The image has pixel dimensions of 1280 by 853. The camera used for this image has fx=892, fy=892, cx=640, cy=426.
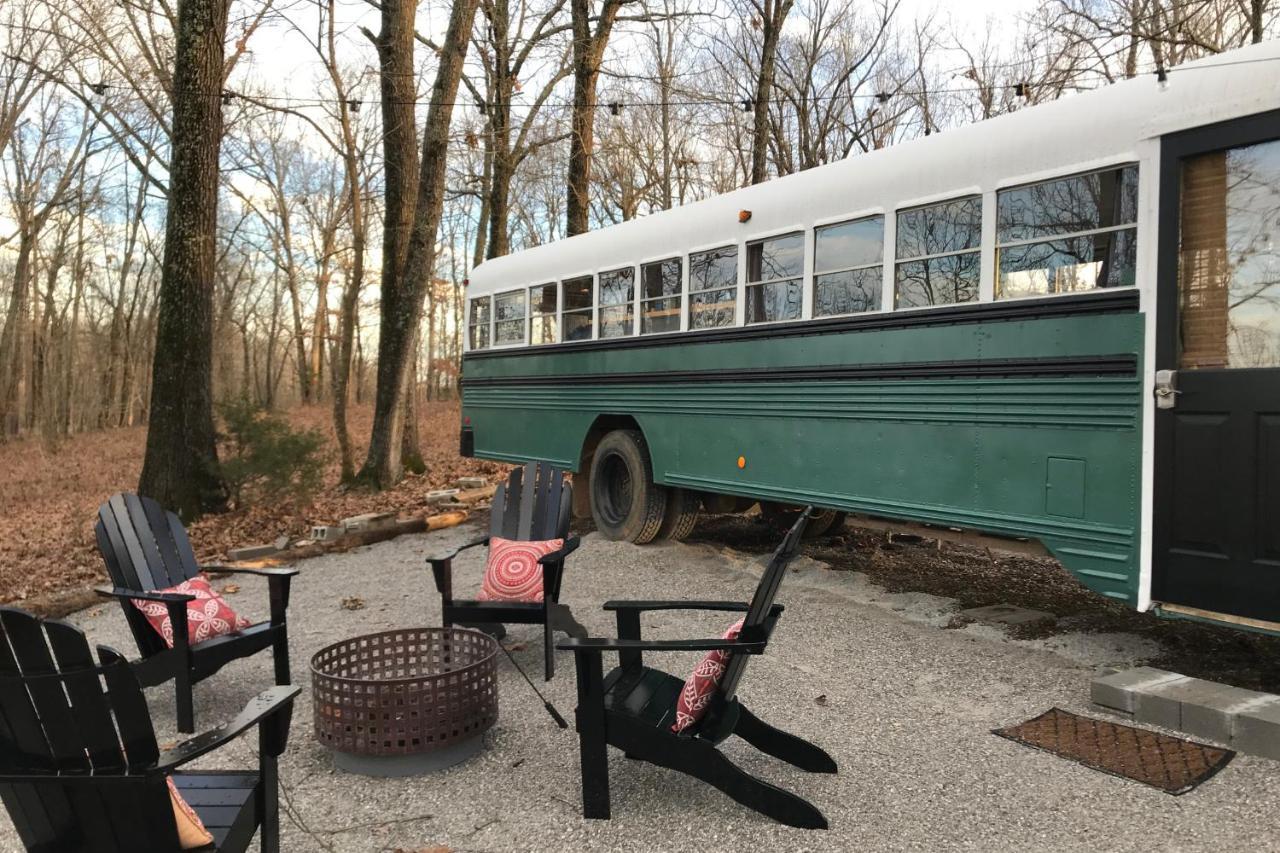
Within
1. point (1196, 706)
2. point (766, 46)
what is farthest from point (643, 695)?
point (766, 46)

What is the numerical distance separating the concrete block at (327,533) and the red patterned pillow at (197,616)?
162 inches

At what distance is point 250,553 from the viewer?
780 centimetres

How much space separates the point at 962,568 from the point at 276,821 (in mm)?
5633

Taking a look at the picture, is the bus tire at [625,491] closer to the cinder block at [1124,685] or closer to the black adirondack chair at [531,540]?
the black adirondack chair at [531,540]

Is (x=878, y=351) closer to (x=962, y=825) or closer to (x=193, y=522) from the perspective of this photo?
(x=962, y=825)

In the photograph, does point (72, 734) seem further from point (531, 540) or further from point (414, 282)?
point (414, 282)

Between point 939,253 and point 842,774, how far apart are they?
3037 mm

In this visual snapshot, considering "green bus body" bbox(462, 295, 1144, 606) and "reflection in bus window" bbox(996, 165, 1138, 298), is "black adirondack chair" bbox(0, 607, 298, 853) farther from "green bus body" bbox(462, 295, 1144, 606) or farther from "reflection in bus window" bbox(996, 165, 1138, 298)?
"reflection in bus window" bbox(996, 165, 1138, 298)

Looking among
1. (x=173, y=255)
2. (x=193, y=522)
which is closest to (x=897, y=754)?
(x=193, y=522)

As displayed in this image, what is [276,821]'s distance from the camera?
8.43 feet

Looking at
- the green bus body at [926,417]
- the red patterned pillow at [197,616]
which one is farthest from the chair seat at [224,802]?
the green bus body at [926,417]

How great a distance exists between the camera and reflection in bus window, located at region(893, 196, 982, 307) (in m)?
4.97

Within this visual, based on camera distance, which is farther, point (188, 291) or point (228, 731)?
point (188, 291)

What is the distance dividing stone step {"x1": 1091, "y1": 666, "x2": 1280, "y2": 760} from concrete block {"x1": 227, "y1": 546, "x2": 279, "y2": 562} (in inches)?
259
